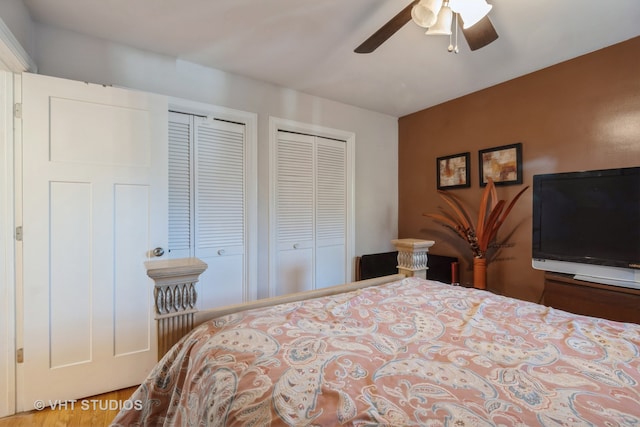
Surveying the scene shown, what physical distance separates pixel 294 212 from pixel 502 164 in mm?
2024

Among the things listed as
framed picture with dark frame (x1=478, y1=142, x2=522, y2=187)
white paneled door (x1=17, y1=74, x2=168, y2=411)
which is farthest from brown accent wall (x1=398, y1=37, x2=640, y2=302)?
white paneled door (x1=17, y1=74, x2=168, y2=411)

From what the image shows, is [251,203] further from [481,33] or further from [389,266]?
[481,33]

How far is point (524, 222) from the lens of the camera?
2.58 metres

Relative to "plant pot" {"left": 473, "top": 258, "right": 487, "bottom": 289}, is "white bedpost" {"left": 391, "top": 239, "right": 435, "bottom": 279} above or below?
above

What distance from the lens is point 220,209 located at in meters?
2.52

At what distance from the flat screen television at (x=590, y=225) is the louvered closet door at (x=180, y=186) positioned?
2791mm

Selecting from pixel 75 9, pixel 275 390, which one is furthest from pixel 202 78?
pixel 275 390

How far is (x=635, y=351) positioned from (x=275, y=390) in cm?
112

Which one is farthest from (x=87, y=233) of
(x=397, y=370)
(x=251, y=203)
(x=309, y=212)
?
(x=397, y=370)

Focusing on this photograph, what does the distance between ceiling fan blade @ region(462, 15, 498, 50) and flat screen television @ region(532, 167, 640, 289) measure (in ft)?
4.18

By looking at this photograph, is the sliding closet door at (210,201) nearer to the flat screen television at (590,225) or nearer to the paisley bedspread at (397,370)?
the paisley bedspread at (397,370)

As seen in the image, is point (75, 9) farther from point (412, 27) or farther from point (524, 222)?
point (524, 222)

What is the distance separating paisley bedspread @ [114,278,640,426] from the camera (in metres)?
0.64

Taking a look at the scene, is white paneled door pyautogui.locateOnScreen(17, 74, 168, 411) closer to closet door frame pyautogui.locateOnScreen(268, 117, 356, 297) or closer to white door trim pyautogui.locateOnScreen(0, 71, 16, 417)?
white door trim pyautogui.locateOnScreen(0, 71, 16, 417)
